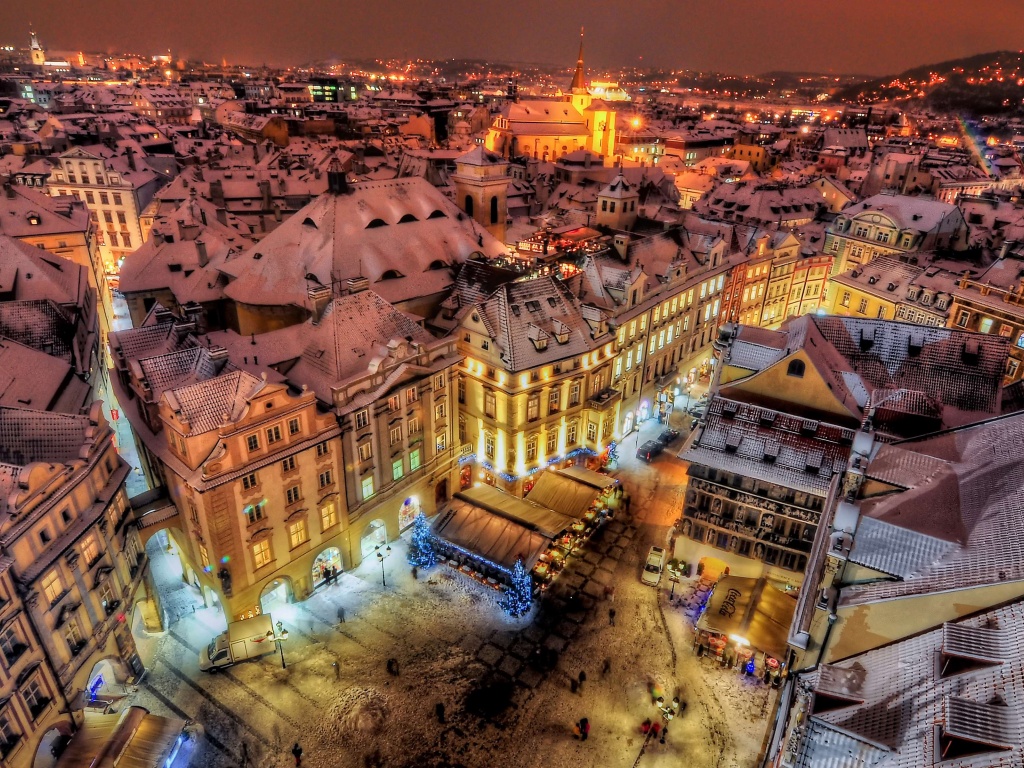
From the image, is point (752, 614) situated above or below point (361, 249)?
below

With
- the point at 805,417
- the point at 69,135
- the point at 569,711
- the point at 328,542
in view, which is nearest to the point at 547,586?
the point at 569,711

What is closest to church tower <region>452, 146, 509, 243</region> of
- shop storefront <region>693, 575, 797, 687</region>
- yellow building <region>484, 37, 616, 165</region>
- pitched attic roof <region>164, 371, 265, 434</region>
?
pitched attic roof <region>164, 371, 265, 434</region>

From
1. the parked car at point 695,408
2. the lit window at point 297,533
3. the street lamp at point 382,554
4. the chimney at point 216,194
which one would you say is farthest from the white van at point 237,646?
the chimney at point 216,194

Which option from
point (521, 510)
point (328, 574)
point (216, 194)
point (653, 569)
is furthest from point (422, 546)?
point (216, 194)

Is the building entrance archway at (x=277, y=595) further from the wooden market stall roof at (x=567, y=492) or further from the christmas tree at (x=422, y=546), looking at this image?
the wooden market stall roof at (x=567, y=492)

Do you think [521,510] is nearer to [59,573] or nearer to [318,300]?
[318,300]

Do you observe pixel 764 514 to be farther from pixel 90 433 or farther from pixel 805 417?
pixel 90 433
